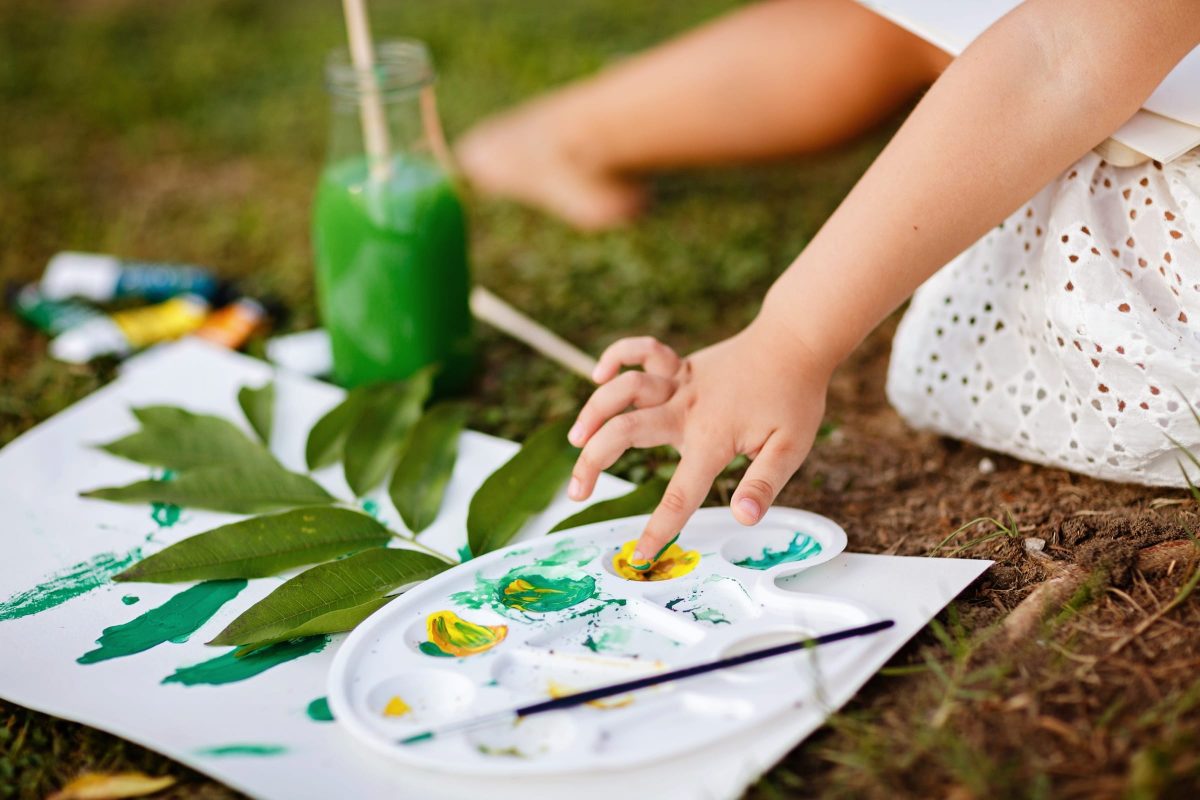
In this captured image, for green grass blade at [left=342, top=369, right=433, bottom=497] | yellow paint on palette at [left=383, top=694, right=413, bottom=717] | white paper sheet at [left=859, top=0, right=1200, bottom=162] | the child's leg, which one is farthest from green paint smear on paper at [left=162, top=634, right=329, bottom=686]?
the child's leg

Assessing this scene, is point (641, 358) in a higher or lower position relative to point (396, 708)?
higher

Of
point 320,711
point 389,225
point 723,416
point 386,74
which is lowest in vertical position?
point 320,711

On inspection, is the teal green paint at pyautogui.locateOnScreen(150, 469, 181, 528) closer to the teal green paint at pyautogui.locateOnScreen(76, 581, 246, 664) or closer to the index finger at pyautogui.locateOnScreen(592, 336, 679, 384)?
the teal green paint at pyautogui.locateOnScreen(76, 581, 246, 664)

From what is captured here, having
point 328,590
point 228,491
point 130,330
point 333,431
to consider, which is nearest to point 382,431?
point 333,431

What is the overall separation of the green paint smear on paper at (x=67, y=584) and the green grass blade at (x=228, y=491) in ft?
0.19

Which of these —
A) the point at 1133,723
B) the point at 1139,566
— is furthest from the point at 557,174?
the point at 1133,723

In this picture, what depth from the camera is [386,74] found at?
1078mm

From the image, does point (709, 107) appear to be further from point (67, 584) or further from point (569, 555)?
point (67, 584)

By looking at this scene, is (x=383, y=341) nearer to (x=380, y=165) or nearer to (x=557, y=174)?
(x=380, y=165)

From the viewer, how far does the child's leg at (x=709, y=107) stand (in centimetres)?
133

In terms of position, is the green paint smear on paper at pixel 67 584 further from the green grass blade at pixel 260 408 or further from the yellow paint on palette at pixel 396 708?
the yellow paint on palette at pixel 396 708

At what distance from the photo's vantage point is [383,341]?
1.15 m

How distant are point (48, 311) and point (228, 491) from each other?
58 centimetres

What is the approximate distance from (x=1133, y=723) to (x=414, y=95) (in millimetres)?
844
